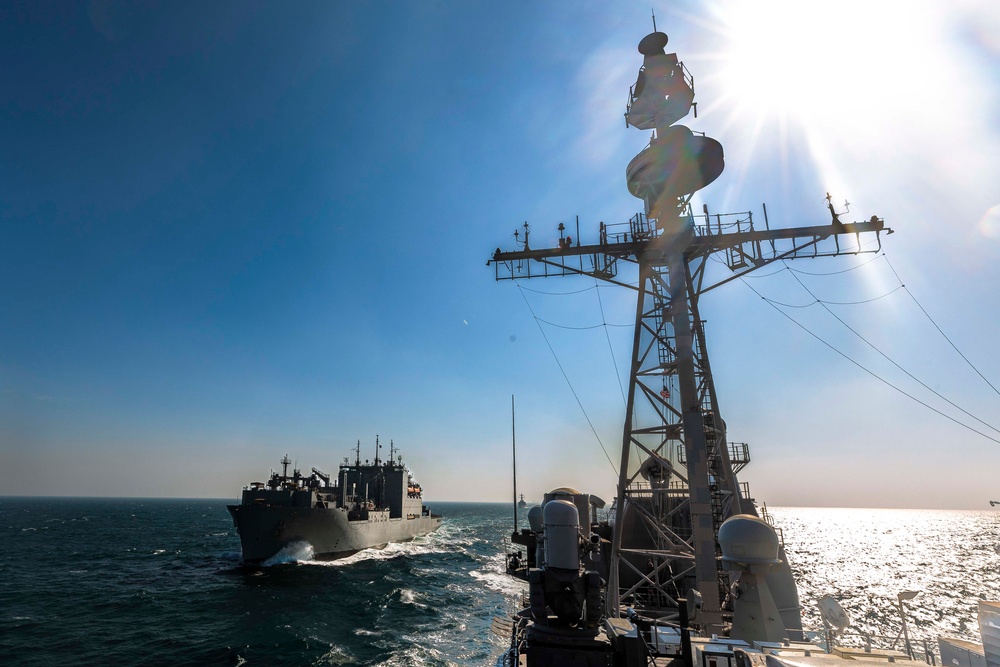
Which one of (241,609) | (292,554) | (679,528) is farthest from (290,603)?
(679,528)

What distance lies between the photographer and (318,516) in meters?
42.6

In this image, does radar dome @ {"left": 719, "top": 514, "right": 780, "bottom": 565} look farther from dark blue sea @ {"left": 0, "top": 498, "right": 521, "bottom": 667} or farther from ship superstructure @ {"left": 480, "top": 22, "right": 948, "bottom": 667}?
dark blue sea @ {"left": 0, "top": 498, "right": 521, "bottom": 667}

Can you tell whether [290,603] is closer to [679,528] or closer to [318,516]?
[318,516]

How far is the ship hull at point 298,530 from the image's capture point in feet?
131

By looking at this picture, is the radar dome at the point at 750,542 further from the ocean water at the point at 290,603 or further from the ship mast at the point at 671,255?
the ocean water at the point at 290,603

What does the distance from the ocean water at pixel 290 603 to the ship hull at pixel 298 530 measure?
129cm

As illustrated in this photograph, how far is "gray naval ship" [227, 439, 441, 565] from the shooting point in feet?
131

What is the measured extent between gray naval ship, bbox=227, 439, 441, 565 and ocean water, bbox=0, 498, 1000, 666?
158 cm

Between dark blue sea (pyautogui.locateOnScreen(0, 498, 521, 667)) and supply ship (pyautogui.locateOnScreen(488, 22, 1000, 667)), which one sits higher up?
supply ship (pyautogui.locateOnScreen(488, 22, 1000, 667))

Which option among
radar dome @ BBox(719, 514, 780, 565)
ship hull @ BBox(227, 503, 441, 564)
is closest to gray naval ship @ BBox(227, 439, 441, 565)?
ship hull @ BBox(227, 503, 441, 564)

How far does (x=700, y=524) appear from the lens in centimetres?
1245

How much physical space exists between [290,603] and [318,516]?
1480 cm

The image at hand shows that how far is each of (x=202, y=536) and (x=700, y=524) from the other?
77775 mm

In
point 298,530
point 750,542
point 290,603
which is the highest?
point 750,542
